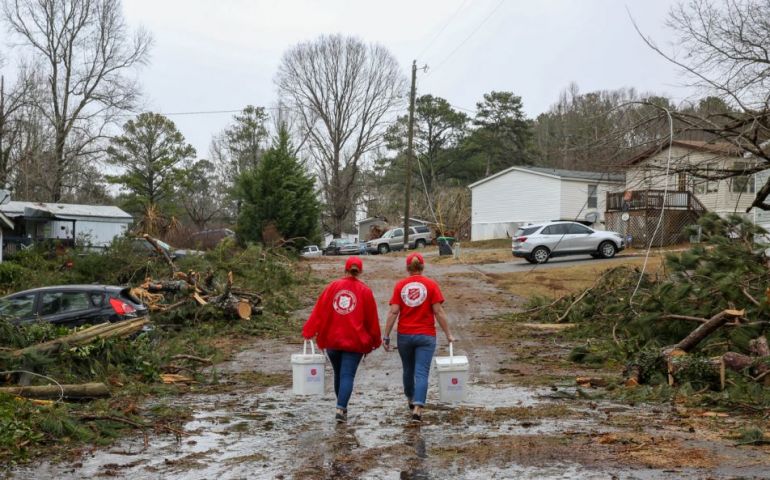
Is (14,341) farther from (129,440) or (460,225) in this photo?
(460,225)

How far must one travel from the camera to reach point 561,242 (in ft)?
100

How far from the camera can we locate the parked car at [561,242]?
3042 centimetres

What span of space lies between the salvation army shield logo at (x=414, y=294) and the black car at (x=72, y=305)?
7417 millimetres

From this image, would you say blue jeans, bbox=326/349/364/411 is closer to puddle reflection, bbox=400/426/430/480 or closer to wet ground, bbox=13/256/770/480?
wet ground, bbox=13/256/770/480

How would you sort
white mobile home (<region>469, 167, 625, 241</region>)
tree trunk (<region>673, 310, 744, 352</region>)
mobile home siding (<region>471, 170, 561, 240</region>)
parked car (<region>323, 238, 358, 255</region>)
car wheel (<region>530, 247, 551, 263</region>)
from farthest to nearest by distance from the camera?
parked car (<region>323, 238, 358, 255</region>) < mobile home siding (<region>471, 170, 561, 240</region>) < white mobile home (<region>469, 167, 625, 241</region>) < car wheel (<region>530, 247, 551, 263</region>) < tree trunk (<region>673, 310, 744, 352</region>)

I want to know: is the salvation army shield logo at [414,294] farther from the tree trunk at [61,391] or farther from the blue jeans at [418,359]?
the tree trunk at [61,391]

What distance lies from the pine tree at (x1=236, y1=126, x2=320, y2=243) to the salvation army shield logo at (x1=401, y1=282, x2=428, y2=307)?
29.8m

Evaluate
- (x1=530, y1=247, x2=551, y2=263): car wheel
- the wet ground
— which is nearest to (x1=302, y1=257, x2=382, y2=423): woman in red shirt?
the wet ground

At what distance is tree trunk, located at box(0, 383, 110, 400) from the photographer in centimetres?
846

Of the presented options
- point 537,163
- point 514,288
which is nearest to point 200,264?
point 514,288

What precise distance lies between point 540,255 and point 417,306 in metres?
23.1

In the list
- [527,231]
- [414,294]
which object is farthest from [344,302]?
[527,231]

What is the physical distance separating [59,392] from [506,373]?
6.23m

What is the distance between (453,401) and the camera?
8.41 m
